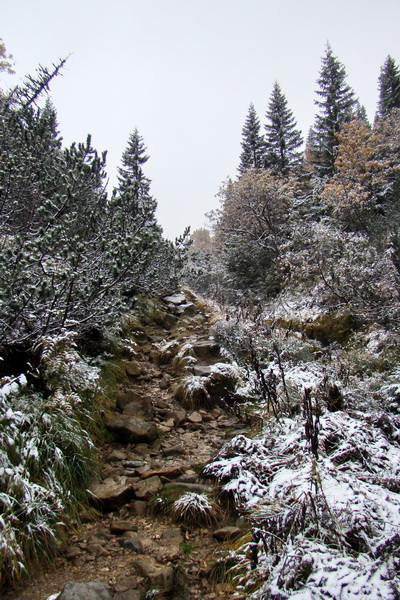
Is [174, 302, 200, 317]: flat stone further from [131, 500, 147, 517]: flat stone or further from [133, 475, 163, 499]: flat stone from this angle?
[131, 500, 147, 517]: flat stone

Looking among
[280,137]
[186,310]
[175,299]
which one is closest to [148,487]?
[186,310]

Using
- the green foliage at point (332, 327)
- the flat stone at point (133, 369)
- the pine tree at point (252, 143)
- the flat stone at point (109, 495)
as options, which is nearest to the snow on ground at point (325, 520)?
the flat stone at point (109, 495)

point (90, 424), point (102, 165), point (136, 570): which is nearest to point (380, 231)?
point (102, 165)

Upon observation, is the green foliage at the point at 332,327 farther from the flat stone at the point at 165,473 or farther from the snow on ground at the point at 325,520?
the flat stone at the point at 165,473

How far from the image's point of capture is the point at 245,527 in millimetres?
2807

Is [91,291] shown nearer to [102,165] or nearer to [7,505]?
[102,165]

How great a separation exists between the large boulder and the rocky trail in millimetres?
13

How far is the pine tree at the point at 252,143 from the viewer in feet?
79.9

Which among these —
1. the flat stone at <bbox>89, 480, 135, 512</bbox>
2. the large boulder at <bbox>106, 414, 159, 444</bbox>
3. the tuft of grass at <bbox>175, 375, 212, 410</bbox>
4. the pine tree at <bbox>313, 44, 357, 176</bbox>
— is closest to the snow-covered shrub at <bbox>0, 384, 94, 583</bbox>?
the flat stone at <bbox>89, 480, 135, 512</bbox>

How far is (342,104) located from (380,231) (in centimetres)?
1299

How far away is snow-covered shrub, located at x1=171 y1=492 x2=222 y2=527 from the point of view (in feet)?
9.82

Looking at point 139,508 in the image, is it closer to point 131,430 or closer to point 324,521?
point 131,430

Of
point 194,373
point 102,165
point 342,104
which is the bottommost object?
point 194,373

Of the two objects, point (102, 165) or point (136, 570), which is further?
point (102, 165)
